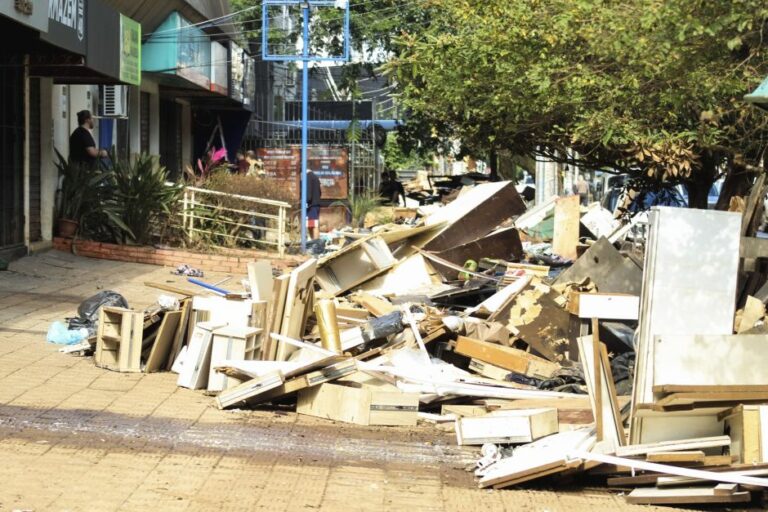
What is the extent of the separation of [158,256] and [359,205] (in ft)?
26.8

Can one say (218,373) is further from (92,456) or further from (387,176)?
(387,176)

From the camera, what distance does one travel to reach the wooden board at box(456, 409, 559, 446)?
22.2ft

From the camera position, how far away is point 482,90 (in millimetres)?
12141

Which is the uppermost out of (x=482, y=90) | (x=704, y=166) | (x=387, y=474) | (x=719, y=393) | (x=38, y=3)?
(x=38, y=3)

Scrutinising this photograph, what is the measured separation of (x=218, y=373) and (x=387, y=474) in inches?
85.5

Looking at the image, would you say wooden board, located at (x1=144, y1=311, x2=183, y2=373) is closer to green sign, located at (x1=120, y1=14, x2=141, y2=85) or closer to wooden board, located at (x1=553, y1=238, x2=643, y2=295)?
wooden board, located at (x1=553, y1=238, x2=643, y2=295)

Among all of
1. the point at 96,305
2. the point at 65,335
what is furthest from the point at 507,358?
the point at 65,335

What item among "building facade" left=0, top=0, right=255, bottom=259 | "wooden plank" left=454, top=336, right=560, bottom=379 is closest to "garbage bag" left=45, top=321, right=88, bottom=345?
"wooden plank" left=454, top=336, right=560, bottom=379

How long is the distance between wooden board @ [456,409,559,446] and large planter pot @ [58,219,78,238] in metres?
10.2

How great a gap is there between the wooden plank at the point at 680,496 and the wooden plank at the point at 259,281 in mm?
4460

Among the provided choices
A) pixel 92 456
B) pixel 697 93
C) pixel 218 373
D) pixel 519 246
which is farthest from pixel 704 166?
pixel 92 456

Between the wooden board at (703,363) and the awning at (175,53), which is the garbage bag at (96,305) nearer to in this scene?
the wooden board at (703,363)

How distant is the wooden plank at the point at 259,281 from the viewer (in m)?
9.52

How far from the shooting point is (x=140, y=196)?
53.3 feet
